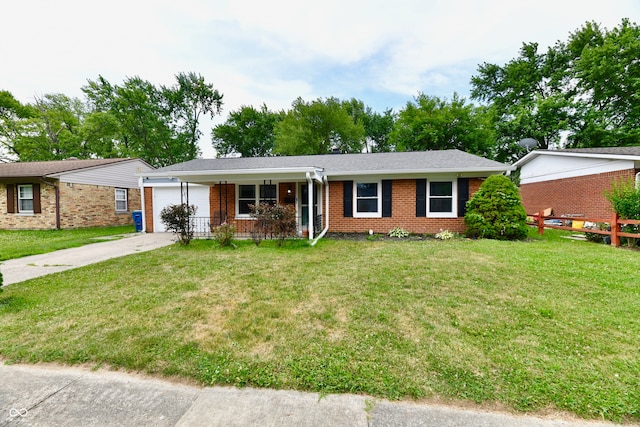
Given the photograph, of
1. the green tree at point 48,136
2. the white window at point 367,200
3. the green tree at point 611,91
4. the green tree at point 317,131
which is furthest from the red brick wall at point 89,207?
the green tree at point 611,91

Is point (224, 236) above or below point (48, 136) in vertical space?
below

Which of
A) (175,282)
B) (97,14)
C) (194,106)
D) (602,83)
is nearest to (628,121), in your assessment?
(602,83)

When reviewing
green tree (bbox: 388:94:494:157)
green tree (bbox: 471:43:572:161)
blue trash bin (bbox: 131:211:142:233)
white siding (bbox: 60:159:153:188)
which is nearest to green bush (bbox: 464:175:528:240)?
blue trash bin (bbox: 131:211:142:233)

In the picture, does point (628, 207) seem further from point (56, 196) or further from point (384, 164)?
point (56, 196)

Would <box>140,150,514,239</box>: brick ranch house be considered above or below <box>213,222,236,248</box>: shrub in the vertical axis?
above

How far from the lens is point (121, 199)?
648 inches

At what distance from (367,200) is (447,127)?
55.4 feet

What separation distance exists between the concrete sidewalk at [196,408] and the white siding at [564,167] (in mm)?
13987

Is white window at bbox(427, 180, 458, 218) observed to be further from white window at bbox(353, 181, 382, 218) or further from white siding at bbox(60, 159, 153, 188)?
white siding at bbox(60, 159, 153, 188)

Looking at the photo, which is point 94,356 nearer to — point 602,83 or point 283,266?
point 283,266

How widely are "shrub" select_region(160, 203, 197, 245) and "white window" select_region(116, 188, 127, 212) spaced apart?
1046 cm

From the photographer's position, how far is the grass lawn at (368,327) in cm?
221

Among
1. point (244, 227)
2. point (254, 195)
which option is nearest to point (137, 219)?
point (244, 227)

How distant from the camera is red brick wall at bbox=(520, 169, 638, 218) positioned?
11.0 meters
